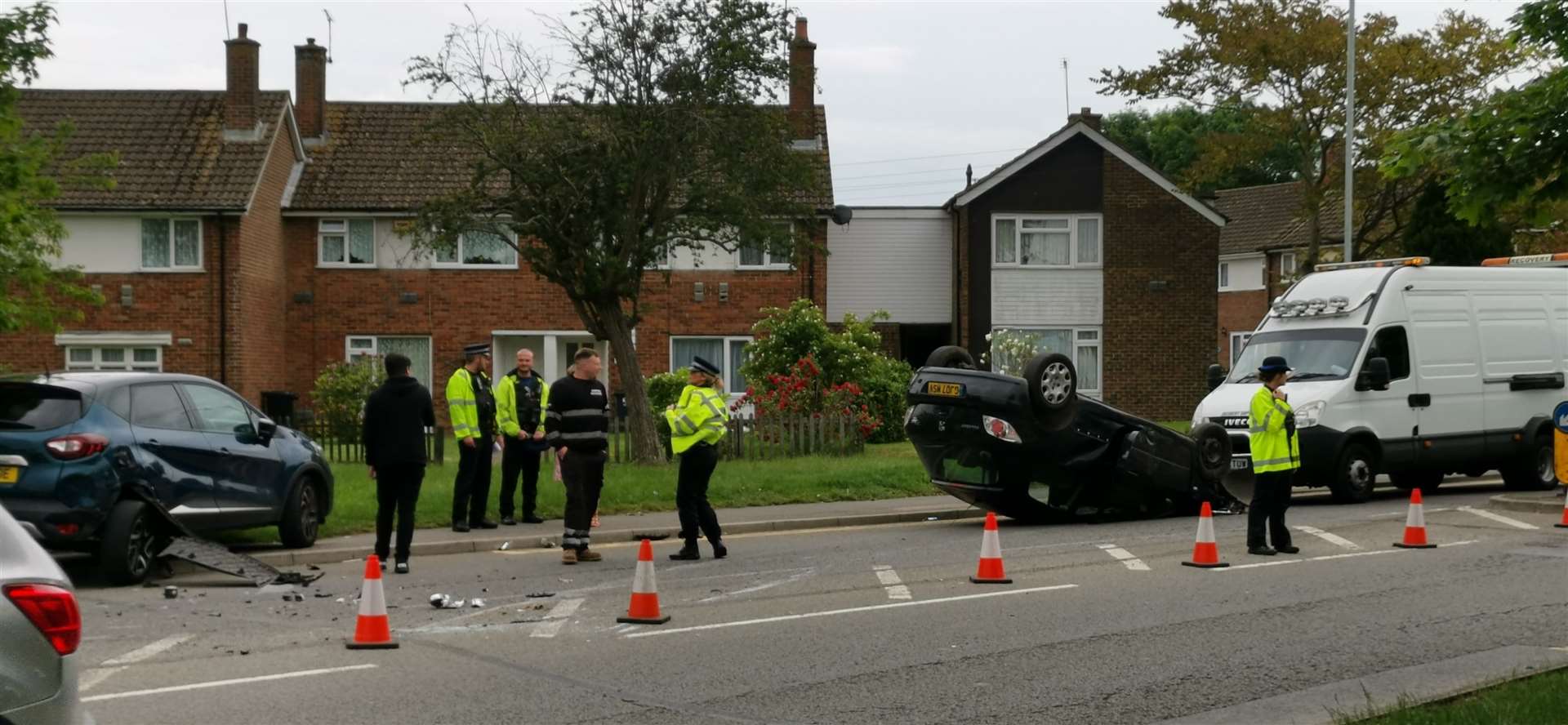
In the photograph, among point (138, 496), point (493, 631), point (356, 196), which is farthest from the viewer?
point (356, 196)

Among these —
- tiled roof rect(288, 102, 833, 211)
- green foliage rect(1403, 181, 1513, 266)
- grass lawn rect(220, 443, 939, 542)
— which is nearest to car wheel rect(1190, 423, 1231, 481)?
grass lawn rect(220, 443, 939, 542)

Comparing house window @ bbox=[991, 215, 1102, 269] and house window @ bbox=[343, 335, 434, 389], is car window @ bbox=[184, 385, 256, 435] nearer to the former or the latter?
house window @ bbox=[343, 335, 434, 389]

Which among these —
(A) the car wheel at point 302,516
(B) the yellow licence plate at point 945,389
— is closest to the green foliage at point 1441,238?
(B) the yellow licence plate at point 945,389

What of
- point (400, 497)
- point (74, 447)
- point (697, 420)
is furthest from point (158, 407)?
point (697, 420)

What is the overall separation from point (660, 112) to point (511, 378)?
5.84m

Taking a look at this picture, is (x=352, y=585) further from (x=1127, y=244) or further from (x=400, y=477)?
(x=1127, y=244)

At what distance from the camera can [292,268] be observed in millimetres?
36312

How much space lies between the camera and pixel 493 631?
33.6 ft

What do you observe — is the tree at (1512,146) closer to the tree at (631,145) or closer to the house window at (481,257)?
the tree at (631,145)

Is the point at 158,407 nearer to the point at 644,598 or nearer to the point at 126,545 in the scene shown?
the point at 126,545

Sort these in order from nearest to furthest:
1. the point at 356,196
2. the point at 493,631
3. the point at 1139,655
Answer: the point at 1139,655 → the point at 493,631 → the point at 356,196

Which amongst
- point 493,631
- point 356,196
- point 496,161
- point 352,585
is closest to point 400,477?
point 352,585

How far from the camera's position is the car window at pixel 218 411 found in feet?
44.9

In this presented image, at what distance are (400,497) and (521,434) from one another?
3165mm
